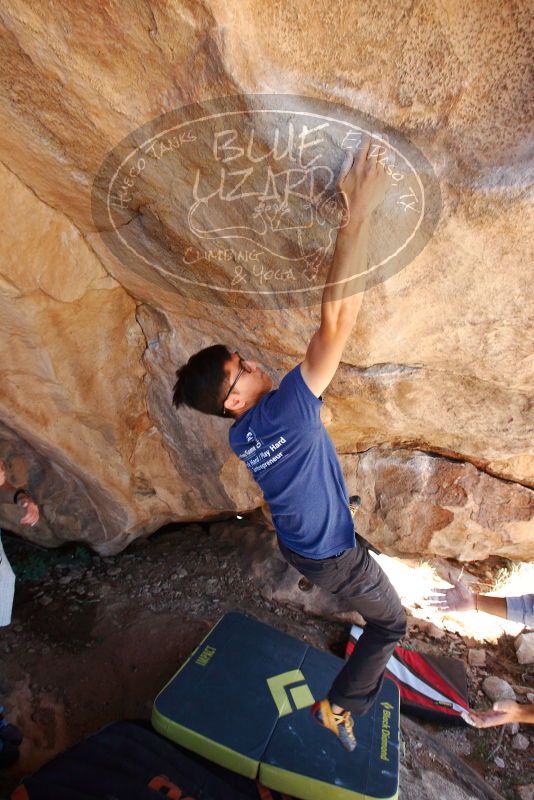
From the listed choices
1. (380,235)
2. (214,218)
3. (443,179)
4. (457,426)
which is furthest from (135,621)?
(443,179)

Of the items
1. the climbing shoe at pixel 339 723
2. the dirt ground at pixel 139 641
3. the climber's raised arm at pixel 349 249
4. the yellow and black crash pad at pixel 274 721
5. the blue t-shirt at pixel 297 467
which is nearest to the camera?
the climber's raised arm at pixel 349 249

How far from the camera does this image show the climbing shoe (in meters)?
2.90

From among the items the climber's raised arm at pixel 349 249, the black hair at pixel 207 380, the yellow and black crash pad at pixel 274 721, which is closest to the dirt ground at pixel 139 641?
the yellow and black crash pad at pixel 274 721

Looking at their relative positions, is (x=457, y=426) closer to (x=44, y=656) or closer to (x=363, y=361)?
(x=363, y=361)

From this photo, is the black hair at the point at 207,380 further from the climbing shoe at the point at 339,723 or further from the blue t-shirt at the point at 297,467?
the climbing shoe at the point at 339,723

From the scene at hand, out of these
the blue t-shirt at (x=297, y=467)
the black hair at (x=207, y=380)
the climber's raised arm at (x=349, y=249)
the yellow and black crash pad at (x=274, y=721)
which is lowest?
the yellow and black crash pad at (x=274, y=721)

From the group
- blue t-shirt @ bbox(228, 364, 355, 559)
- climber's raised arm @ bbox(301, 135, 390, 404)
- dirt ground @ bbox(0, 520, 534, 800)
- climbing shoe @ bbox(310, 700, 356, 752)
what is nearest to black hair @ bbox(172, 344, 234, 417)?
blue t-shirt @ bbox(228, 364, 355, 559)

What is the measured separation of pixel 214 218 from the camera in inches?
80.2

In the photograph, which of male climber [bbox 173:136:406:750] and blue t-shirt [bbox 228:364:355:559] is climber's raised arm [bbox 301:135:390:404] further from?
blue t-shirt [bbox 228:364:355:559]

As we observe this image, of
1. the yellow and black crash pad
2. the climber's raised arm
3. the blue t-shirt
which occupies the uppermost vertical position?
the climber's raised arm

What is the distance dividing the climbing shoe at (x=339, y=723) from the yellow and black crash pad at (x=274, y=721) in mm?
39

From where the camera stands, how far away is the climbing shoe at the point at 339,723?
2.90 metres

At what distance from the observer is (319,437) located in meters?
1.92

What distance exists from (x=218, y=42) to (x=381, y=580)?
82.2 inches
